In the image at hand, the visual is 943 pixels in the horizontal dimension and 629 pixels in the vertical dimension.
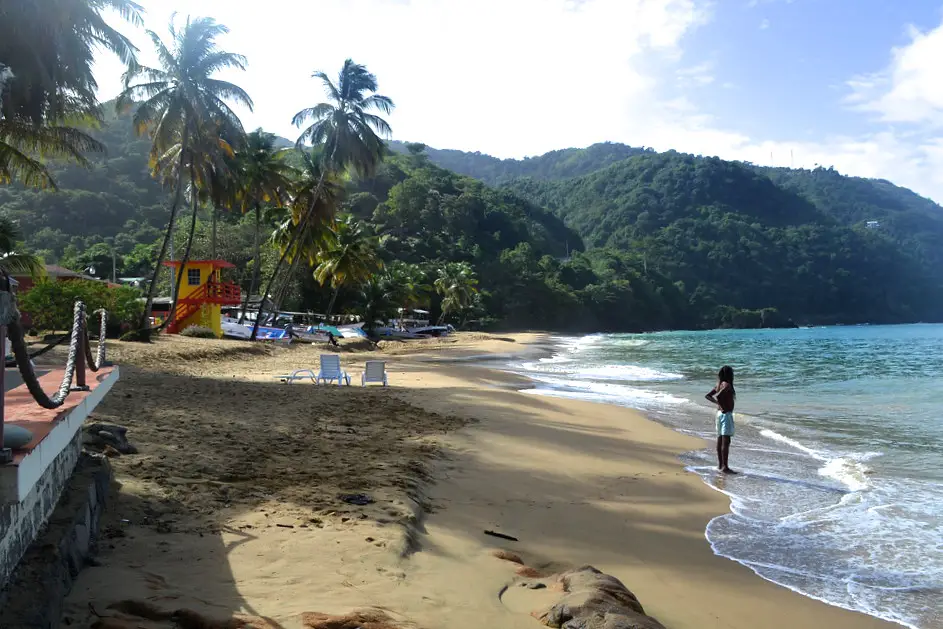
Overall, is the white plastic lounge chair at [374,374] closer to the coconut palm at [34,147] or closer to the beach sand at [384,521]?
the beach sand at [384,521]

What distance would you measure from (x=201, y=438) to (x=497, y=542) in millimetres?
3643

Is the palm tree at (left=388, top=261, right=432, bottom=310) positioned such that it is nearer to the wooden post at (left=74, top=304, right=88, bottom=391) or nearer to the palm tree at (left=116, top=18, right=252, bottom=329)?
the palm tree at (left=116, top=18, right=252, bottom=329)

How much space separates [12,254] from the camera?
60.0ft

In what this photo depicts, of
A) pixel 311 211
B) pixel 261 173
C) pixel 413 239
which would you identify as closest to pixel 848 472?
pixel 311 211

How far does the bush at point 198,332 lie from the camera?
89.8 ft

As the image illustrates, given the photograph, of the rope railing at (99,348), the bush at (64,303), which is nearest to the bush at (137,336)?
the bush at (64,303)

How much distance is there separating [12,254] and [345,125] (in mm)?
17708

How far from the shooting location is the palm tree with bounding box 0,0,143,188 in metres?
13.3

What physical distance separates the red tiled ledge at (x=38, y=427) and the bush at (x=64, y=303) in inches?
684

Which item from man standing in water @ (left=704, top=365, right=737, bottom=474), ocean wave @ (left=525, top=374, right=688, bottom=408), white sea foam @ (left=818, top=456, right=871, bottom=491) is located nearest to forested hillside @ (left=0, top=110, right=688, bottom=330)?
ocean wave @ (left=525, top=374, right=688, bottom=408)

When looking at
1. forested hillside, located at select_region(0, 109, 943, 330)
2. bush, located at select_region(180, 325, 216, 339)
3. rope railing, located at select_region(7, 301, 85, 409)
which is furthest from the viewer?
forested hillside, located at select_region(0, 109, 943, 330)

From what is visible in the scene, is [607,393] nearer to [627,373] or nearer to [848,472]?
[627,373]

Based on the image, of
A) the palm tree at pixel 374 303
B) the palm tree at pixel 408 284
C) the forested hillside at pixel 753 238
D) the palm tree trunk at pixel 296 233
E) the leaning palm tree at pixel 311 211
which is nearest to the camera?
the palm tree trunk at pixel 296 233

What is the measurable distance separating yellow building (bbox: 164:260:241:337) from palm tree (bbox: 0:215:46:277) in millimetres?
8285
